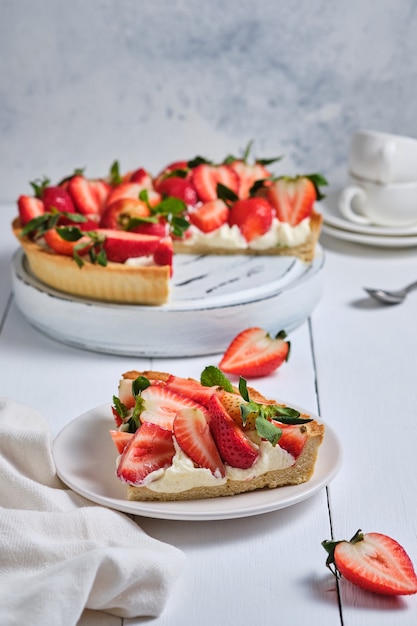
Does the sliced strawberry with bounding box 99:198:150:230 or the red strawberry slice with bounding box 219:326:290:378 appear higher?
the sliced strawberry with bounding box 99:198:150:230

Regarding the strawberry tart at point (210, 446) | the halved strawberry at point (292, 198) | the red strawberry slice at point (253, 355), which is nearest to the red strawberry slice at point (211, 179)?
the halved strawberry at point (292, 198)

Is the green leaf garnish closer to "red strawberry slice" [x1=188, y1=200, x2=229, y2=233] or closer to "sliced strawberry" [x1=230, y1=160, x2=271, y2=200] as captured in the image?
"red strawberry slice" [x1=188, y1=200, x2=229, y2=233]

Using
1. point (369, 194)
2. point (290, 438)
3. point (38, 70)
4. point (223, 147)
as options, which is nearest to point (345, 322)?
point (369, 194)

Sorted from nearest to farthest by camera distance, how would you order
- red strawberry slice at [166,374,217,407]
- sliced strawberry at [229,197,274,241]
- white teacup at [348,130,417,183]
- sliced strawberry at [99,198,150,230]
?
red strawberry slice at [166,374,217,407], sliced strawberry at [99,198,150,230], sliced strawberry at [229,197,274,241], white teacup at [348,130,417,183]

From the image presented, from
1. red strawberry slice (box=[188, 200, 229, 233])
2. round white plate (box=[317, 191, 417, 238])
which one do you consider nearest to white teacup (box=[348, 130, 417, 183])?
round white plate (box=[317, 191, 417, 238])

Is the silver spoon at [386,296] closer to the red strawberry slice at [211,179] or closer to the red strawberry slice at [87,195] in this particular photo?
the red strawberry slice at [211,179]

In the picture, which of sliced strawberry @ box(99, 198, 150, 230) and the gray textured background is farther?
the gray textured background
